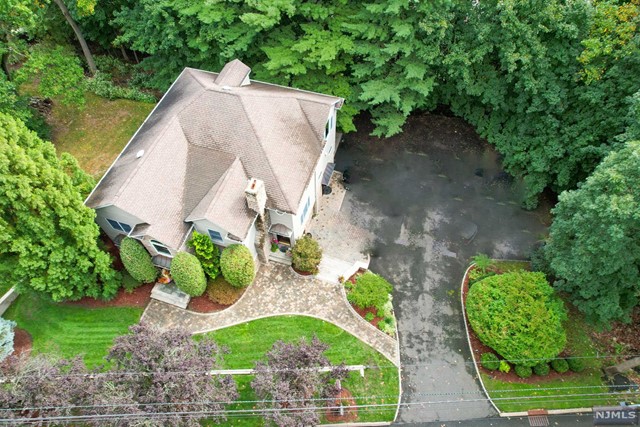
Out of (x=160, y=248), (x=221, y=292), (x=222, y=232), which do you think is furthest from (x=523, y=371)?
(x=160, y=248)

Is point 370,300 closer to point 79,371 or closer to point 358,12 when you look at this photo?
point 79,371

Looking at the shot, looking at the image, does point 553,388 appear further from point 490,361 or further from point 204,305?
point 204,305

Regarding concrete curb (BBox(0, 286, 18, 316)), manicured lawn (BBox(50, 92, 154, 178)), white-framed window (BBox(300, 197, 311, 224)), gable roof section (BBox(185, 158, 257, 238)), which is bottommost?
concrete curb (BBox(0, 286, 18, 316))

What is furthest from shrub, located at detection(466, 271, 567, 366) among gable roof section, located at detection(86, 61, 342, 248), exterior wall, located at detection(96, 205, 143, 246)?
exterior wall, located at detection(96, 205, 143, 246)

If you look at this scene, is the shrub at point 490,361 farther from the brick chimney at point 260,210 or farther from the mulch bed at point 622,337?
the brick chimney at point 260,210

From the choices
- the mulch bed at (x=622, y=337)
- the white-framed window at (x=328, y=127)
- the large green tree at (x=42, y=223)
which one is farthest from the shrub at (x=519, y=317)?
the large green tree at (x=42, y=223)

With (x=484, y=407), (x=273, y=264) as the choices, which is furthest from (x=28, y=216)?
(x=484, y=407)

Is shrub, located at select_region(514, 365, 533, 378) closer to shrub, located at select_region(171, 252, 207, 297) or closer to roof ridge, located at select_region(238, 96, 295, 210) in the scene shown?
roof ridge, located at select_region(238, 96, 295, 210)
